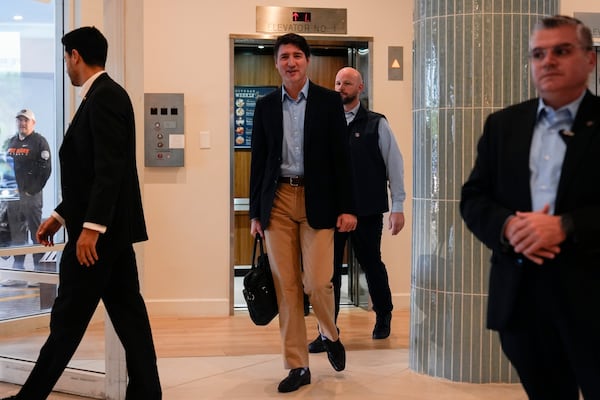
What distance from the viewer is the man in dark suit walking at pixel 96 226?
9.38 ft

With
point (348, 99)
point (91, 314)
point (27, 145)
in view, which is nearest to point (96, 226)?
point (91, 314)

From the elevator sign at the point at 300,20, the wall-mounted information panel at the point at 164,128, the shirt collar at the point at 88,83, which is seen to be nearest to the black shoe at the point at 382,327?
the wall-mounted information panel at the point at 164,128

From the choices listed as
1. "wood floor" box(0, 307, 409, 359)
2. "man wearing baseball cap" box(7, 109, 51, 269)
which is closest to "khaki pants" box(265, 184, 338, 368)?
"wood floor" box(0, 307, 409, 359)

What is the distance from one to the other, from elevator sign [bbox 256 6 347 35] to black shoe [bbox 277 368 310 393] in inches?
114

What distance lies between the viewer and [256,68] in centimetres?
707

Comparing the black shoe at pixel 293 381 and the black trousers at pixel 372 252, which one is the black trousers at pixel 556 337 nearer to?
the black shoe at pixel 293 381

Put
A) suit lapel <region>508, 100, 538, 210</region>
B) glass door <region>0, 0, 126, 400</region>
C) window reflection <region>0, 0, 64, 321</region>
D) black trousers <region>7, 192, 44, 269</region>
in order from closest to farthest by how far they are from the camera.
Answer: suit lapel <region>508, 100, 538, 210</region>, glass door <region>0, 0, 126, 400</region>, window reflection <region>0, 0, 64, 321</region>, black trousers <region>7, 192, 44, 269</region>

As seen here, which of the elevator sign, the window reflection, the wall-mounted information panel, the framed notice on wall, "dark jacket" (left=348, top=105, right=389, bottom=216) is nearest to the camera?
the window reflection

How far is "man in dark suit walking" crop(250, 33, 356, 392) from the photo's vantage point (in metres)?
3.64

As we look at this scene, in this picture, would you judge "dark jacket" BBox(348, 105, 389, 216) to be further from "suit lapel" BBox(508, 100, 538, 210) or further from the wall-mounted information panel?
"suit lapel" BBox(508, 100, 538, 210)

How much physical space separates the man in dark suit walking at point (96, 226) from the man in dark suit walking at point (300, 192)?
0.80 m

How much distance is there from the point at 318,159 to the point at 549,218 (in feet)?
5.94

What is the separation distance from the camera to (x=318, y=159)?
363 centimetres

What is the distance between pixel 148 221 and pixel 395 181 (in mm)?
1948
